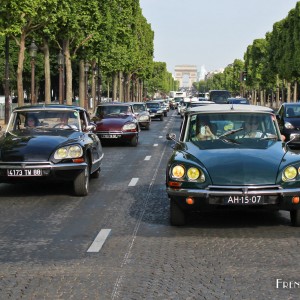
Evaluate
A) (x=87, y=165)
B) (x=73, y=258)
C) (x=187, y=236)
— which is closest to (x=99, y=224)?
(x=187, y=236)

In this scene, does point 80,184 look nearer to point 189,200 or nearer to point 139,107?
point 189,200

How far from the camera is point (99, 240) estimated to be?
317 inches

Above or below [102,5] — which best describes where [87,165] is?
below

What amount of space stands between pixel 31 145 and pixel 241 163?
423 cm

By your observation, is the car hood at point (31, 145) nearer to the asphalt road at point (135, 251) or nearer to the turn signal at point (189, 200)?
the asphalt road at point (135, 251)

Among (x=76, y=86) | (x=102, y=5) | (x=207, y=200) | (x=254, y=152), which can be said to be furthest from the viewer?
(x=76, y=86)

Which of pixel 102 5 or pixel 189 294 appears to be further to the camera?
pixel 102 5

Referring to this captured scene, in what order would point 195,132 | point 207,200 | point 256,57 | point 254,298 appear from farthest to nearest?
point 256,57 < point 195,132 < point 207,200 < point 254,298

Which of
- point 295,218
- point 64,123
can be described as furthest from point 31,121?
point 295,218

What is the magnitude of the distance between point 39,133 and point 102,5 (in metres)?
37.6

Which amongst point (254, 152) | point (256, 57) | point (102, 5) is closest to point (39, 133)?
point (254, 152)

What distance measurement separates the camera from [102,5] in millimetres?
48375

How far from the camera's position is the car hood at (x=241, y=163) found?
27.0ft

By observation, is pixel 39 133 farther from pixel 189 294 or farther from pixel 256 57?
pixel 256 57
